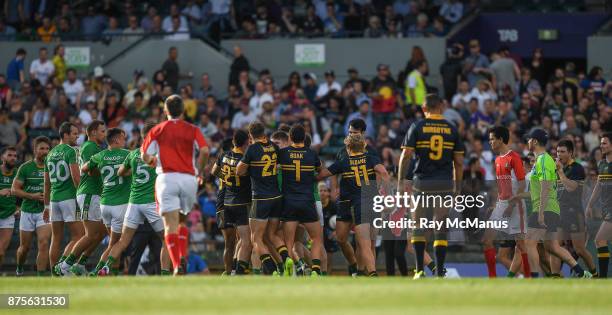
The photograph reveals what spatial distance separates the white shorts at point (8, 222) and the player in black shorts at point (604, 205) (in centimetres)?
958

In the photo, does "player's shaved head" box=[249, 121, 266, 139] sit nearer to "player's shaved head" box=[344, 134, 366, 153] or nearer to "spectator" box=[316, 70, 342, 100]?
"player's shaved head" box=[344, 134, 366, 153]

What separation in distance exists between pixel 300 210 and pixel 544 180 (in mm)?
3678

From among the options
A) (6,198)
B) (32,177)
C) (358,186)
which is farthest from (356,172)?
(6,198)

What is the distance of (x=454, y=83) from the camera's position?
3012 cm

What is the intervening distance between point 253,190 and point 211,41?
48.1 feet

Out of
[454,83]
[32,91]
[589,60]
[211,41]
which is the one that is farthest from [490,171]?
[32,91]

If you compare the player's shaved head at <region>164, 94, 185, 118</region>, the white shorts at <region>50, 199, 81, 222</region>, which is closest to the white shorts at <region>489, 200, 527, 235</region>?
the player's shaved head at <region>164, 94, 185, 118</region>

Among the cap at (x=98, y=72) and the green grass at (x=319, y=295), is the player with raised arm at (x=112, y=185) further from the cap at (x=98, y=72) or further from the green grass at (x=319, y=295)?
the cap at (x=98, y=72)

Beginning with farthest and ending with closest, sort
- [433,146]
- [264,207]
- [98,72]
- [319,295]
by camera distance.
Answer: [98,72], [264,207], [433,146], [319,295]

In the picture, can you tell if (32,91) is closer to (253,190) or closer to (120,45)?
(120,45)

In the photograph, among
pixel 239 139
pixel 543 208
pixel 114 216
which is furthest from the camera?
pixel 239 139

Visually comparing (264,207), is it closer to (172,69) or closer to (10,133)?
(10,133)

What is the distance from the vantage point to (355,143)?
18.4 metres

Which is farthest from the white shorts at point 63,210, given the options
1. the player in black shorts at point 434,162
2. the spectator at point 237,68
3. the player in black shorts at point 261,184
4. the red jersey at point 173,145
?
the spectator at point 237,68
